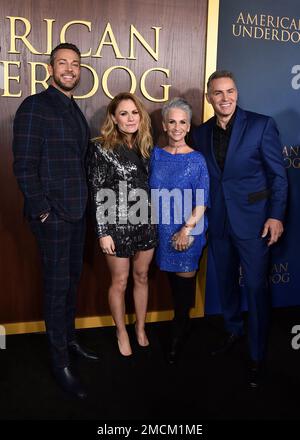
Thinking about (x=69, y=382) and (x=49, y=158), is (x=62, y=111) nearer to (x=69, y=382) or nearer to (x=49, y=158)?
(x=49, y=158)

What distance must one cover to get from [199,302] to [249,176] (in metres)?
1.31

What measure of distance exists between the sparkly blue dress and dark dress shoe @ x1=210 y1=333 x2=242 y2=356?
24.5 inches

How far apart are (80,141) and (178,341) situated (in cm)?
139

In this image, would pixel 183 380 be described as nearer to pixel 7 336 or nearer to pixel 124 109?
pixel 7 336

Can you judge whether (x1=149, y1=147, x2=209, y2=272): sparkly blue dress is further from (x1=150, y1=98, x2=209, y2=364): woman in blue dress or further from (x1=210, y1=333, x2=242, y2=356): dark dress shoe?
(x1=210, y1=333, x2=242, y2=356): dark dress shoe

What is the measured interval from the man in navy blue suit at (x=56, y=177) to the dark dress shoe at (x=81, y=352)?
1.03ft

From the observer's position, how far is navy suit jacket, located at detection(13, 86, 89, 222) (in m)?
2.10

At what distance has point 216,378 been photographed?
2.49 m

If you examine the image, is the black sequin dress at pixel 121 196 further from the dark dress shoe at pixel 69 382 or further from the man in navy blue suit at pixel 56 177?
the dark dress shoe at pixel 69 382

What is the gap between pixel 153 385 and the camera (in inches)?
94.7

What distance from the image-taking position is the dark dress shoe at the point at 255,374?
2.42 m

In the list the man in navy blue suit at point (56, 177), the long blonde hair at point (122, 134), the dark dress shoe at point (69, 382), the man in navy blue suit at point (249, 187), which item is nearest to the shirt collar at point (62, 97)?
the man in navy blue suit at point (56, 177)

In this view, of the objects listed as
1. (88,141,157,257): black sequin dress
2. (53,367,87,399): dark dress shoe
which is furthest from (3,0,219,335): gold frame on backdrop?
(88,141,157,257): black sequin dress

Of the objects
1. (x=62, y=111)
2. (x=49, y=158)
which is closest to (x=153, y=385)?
(x=49, y=158)
